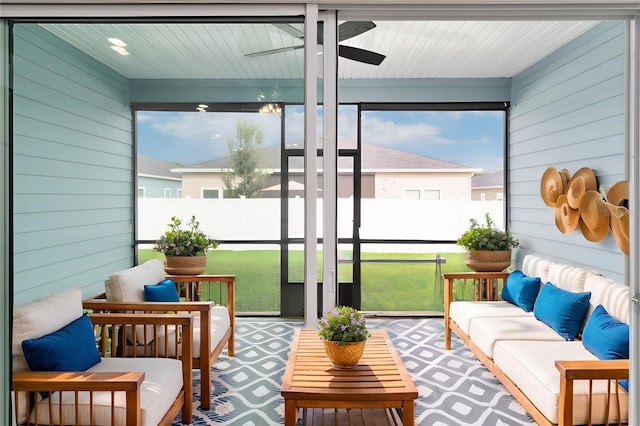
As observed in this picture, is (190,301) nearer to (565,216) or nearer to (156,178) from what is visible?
(156,178)

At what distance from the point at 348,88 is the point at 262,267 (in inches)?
111

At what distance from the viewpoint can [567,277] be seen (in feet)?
9.35

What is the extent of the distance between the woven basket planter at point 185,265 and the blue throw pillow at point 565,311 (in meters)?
1.97

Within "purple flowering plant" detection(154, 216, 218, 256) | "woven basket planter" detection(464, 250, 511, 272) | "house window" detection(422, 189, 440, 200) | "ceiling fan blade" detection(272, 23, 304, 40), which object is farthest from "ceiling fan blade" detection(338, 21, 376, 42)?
"woven basket planter" detection(464, 250, 511, 272)

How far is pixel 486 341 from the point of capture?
276 centimetres

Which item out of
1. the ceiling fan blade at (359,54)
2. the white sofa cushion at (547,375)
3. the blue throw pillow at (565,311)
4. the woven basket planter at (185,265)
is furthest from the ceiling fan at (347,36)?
the blue throw pillow at (565,311)

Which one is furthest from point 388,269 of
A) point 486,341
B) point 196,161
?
point 196,161

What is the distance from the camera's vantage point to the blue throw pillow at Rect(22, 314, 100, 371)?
1.54 m

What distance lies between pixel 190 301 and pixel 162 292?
103 mm

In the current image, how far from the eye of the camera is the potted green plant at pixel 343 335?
174 centimetres

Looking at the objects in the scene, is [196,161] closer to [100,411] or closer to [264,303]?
[264,303]

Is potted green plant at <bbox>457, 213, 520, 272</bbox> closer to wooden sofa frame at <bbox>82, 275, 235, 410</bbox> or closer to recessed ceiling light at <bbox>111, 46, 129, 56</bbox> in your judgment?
wooden sofa frame at <bbox>82, 275, 235, 410</bbox>

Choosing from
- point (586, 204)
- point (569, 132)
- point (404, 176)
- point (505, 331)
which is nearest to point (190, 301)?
point (505, 331)

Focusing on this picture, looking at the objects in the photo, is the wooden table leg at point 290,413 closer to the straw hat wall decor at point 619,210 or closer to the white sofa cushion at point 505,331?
→ the white sofa cushion at point 505,331
